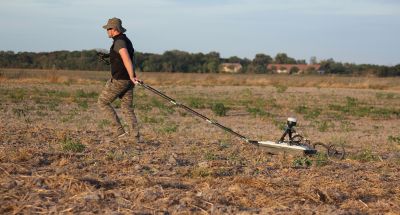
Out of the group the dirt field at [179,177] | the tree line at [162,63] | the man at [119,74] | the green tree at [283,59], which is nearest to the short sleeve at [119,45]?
the man at [119,74]

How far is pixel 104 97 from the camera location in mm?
9508

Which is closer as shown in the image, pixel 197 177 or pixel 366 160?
pixel 197 177

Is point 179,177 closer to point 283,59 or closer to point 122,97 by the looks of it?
point 122,97

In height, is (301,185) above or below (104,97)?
below

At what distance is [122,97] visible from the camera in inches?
378

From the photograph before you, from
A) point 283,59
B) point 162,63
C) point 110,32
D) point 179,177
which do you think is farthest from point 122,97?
point 283,59

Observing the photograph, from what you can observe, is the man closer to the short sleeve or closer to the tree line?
the short sleeve

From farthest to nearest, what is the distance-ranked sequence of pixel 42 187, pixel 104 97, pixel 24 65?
pixel 24 65 → pixel 104 97 → pixel 42 187

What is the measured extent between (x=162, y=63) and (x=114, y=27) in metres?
67.0

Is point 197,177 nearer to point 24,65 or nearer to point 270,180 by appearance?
point 270,180

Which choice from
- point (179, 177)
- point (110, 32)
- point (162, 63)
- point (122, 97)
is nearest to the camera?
point (179, 177)

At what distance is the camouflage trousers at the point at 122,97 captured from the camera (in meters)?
9.41

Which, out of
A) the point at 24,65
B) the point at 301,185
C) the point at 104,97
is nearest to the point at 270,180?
the point at 301,185

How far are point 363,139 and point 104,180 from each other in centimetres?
866
